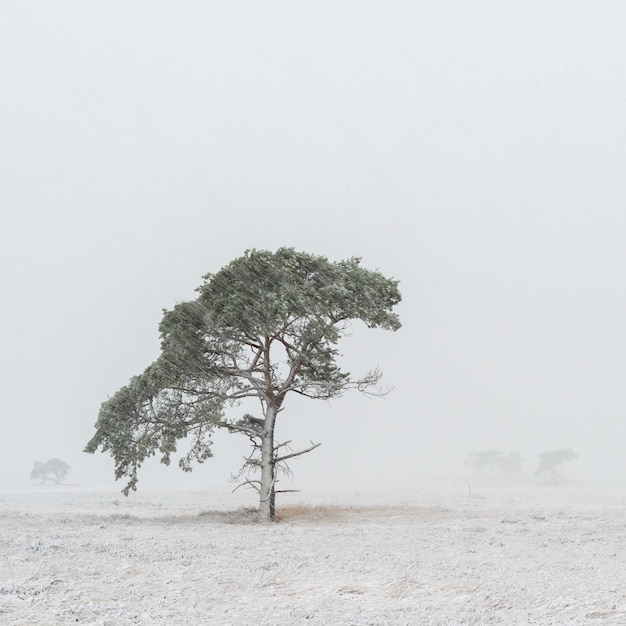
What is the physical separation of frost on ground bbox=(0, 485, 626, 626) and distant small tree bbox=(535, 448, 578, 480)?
245ft

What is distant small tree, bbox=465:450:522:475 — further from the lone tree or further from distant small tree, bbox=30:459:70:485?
the lone tree

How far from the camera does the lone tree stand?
2247 centimetres

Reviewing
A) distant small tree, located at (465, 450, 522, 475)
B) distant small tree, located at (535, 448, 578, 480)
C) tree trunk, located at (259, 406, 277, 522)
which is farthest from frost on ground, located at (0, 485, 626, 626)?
distant small tree, located at (465, 450, 522, 475)

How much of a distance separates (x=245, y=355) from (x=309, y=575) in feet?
47.9

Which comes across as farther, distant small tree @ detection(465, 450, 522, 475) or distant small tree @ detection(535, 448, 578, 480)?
distant small tree @ detection(465, 450, 522, 475)

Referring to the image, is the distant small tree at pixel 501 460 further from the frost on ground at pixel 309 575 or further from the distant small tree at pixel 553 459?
the frost on ground at pixel 309 575

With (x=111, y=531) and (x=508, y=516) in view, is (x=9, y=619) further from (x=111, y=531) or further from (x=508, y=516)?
(x=508, y=516)

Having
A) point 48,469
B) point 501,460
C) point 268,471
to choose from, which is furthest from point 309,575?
point 501,460

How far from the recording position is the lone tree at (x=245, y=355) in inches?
885

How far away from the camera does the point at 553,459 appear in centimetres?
8881

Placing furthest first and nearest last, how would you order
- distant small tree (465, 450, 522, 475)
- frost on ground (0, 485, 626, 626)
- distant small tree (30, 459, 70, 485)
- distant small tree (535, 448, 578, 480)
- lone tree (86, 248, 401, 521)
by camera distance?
distant small tree (465, 450, 522, 475) → distant small tree (535, 448, 578, 480) → distant small tree (30, 459, 70, 485) → lone tree (86, 248, 401, 521) → frost on ground (0, 485, 626, 626)

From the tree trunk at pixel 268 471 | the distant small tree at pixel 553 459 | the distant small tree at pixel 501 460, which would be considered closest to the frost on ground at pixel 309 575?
the tree trunk at pixel 268 471

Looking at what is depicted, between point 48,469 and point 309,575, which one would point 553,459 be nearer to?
point 48,469

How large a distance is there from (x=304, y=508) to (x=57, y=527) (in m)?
12.7
